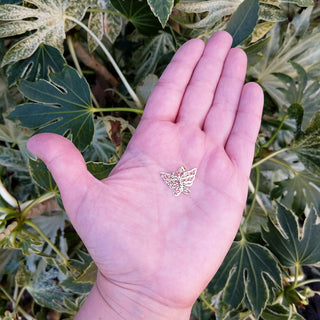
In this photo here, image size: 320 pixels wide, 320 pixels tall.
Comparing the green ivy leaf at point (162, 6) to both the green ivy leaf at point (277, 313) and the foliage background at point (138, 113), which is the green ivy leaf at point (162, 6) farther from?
the green ivy leaf at point (277, 313)

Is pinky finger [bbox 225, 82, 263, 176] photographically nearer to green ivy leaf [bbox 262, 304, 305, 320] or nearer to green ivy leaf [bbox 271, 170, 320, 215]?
green ivy leaf [bbox 271, 170, 320, 215]

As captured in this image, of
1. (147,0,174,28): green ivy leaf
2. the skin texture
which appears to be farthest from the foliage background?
the skin texture

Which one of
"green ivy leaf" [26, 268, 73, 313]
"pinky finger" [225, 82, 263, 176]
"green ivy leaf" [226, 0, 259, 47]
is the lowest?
"green ivy leaf" [26, 268, 73, 313]

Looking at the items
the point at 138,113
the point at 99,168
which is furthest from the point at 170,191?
the point at 138,113

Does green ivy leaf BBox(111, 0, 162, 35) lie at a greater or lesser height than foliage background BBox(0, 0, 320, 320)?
greater

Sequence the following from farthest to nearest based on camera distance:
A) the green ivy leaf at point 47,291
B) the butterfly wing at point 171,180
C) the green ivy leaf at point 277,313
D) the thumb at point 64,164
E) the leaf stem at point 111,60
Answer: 1. the green ivy leaf at point 47,291
2. the green ivy leaf at point 277,313
3. the leaf stem at point 111,60
4. the butterfly wing at point 171,180
5. the thumb at point 64,164

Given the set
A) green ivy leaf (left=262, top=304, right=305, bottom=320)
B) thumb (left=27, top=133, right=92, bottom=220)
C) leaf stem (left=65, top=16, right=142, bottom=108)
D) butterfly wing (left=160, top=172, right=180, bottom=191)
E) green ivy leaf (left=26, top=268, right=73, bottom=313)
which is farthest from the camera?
green ivy leaf (left=26, top=268, right=73, bottom=313)

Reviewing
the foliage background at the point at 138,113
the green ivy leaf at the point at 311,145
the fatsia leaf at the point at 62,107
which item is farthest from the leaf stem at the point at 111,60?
the green ivy leaf at the point at 311,145
